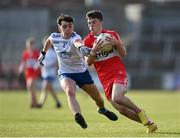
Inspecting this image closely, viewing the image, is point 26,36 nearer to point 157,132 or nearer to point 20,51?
point 20,51

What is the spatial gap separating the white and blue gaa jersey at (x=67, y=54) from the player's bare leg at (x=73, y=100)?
0.30 metres

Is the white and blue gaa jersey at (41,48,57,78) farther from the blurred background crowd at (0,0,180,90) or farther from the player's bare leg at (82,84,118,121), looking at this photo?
the blurred background crowd at (0,0,180,90)

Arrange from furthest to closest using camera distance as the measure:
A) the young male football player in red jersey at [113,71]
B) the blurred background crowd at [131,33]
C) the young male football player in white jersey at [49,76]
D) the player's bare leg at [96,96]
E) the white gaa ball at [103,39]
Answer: the blurred background crowd at [131,33]
the young male football player in white jersey at [49,76]
the player's bare leg at [96,96]
the young male football player in red jersey at [113,71]
the white gaa ball at [103,39]

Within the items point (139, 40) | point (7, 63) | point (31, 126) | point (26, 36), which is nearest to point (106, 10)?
point (139, 40)

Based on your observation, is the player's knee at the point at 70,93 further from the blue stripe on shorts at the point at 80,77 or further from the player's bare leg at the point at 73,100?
the blue stripe on shorts at the point at 80,77

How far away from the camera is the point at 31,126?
16.1m

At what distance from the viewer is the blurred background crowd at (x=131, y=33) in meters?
50.6

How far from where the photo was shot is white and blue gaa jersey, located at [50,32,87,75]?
49.0 ft

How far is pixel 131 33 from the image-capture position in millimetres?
64312

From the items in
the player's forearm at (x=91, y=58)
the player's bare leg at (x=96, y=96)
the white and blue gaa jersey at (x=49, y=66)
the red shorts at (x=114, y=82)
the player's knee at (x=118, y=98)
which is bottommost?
the white and blue gaa jersey at (x=49, y=66)

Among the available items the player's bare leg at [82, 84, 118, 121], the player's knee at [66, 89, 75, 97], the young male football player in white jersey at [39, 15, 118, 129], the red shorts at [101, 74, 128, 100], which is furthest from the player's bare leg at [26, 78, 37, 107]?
the red shorts at [101, 74, 128, 100]

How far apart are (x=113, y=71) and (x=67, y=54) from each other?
51.8 inches

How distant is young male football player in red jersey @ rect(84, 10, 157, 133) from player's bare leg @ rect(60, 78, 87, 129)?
2.13 feet

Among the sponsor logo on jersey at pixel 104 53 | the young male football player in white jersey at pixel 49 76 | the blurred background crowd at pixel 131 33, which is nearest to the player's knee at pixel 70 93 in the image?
the sponsor logo on jersey at pixel 104 53
